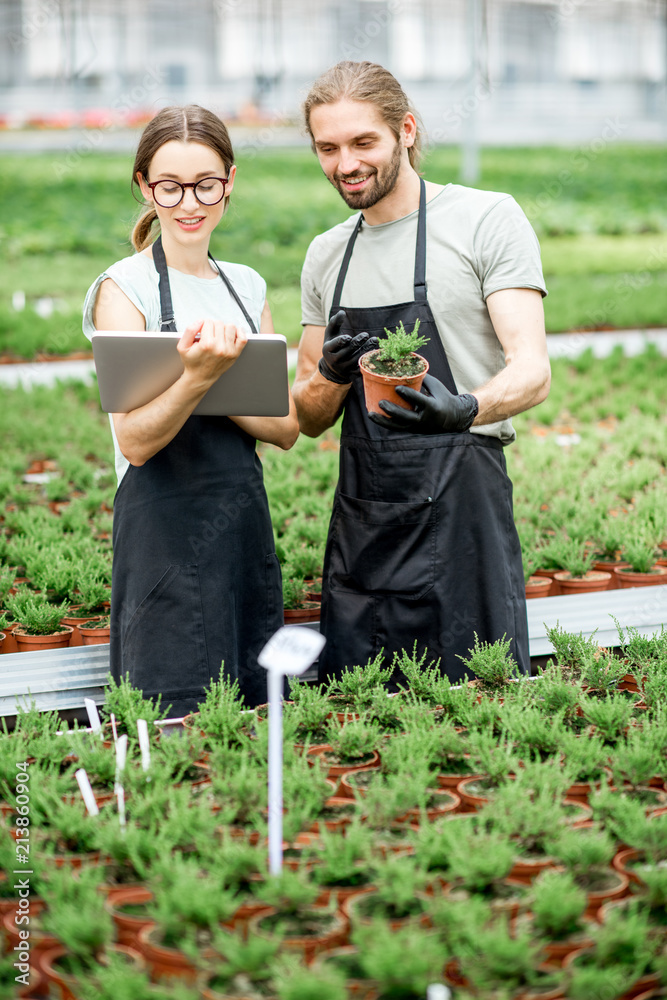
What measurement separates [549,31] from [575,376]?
27688mm

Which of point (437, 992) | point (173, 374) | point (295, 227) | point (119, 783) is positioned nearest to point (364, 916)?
point (437, 992)

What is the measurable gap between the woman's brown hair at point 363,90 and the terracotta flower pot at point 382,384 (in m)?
0.53

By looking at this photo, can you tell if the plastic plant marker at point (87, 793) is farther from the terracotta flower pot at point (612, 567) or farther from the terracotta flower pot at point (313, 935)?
the terracotta flower pot at point (612, 567)

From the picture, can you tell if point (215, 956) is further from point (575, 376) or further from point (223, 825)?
point (575, 376)

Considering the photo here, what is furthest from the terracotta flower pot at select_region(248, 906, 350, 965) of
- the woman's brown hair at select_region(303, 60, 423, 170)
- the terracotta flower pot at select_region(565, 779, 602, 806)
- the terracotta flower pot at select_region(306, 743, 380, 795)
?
the woman's brown hair at select_region(303, 60, 423, 170)

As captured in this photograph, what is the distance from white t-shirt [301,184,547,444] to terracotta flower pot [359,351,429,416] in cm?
19

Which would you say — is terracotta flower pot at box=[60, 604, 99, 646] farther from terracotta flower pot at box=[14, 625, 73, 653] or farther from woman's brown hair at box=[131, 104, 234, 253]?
woman's brown hair at box=[131, 104, 234, 253]

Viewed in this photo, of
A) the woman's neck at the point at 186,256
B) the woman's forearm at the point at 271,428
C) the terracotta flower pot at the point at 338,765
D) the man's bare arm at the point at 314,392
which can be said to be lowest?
the terracotta flower pot at the point at 338,765

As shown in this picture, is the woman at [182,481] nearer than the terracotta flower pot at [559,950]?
No

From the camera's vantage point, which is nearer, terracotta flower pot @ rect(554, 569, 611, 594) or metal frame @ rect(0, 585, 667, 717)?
metal frame @ rect(0, 585, 667, 717)

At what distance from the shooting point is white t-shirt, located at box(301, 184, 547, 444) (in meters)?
2.21

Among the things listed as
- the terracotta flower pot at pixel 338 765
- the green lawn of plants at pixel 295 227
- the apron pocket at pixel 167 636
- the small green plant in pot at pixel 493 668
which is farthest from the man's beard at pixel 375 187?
the green lawn of plants at pixel 295 227

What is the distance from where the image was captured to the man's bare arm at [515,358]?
2.15 metres

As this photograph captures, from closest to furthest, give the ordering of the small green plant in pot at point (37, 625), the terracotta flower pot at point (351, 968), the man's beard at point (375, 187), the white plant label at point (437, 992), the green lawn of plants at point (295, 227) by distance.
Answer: the white plant label at point (437, 992) < the terracotta flower pot at point (351, 968) < the man's beard at point (375, 187) < the small green plant in pot at point (37, 625) < the green lawn of plants at point (295, 227)
